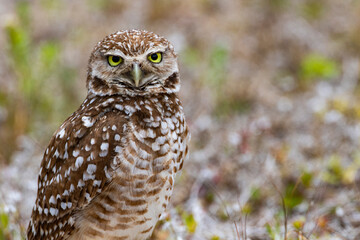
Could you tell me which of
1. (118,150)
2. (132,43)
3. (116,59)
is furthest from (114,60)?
(118,150)

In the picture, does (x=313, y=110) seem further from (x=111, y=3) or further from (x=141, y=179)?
(x=111, y=3)

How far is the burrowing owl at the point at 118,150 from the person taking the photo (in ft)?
8.45

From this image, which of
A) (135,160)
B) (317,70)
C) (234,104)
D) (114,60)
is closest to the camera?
(135,160)

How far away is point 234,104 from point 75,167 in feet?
9.92

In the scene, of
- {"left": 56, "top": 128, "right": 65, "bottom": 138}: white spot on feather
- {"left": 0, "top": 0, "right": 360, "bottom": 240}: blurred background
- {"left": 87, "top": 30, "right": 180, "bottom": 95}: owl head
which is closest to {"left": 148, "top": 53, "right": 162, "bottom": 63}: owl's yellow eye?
{"left": 87, "top": 30, "right": 180, "bottom": 95}: owl head

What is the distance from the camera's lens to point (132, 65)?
8.61ft

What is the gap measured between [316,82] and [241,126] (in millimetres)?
1222

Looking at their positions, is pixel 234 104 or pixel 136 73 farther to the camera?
pixel 234 104

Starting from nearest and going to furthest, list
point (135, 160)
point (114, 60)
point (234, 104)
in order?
point (135, 160) → point (114, 60) → point (234, 104)

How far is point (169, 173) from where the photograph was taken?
267 cm

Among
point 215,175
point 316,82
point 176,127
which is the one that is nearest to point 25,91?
point 215,175

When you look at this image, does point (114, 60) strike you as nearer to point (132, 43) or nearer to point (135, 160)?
point (132, 43)

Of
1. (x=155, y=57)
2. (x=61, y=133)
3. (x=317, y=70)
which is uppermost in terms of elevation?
(x=317, y=70)

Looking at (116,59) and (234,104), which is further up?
(234,104)
